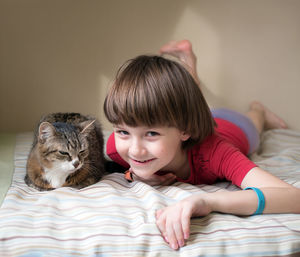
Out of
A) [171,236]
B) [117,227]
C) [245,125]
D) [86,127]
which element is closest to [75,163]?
[86,127]

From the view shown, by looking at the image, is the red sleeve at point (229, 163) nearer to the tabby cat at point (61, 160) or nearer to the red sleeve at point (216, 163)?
the red sleeve at point (216, 163)

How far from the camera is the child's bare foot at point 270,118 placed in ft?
6.94


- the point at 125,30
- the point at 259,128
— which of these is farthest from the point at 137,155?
the point at 125,30

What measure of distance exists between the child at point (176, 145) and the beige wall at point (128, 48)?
3.30 ft

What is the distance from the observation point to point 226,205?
0.93 metres

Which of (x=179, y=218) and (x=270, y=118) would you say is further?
(x=270, y=118)

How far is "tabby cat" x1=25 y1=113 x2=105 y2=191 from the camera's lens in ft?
3.80

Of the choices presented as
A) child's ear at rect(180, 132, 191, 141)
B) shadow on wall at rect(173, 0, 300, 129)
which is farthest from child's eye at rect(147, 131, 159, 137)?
shadow on wall at rect(173, 0, 300, 129)

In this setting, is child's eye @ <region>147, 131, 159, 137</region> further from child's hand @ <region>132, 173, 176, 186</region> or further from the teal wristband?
the teal wristband

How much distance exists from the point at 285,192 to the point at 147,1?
1.51 meters

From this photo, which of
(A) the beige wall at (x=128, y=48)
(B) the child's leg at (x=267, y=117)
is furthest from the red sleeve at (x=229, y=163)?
(A) the beige wall at (x=128, y=48)

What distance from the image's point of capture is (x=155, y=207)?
938 millimetres

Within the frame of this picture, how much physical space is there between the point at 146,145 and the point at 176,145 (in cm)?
13

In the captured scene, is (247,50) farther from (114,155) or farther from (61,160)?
(61,160)
